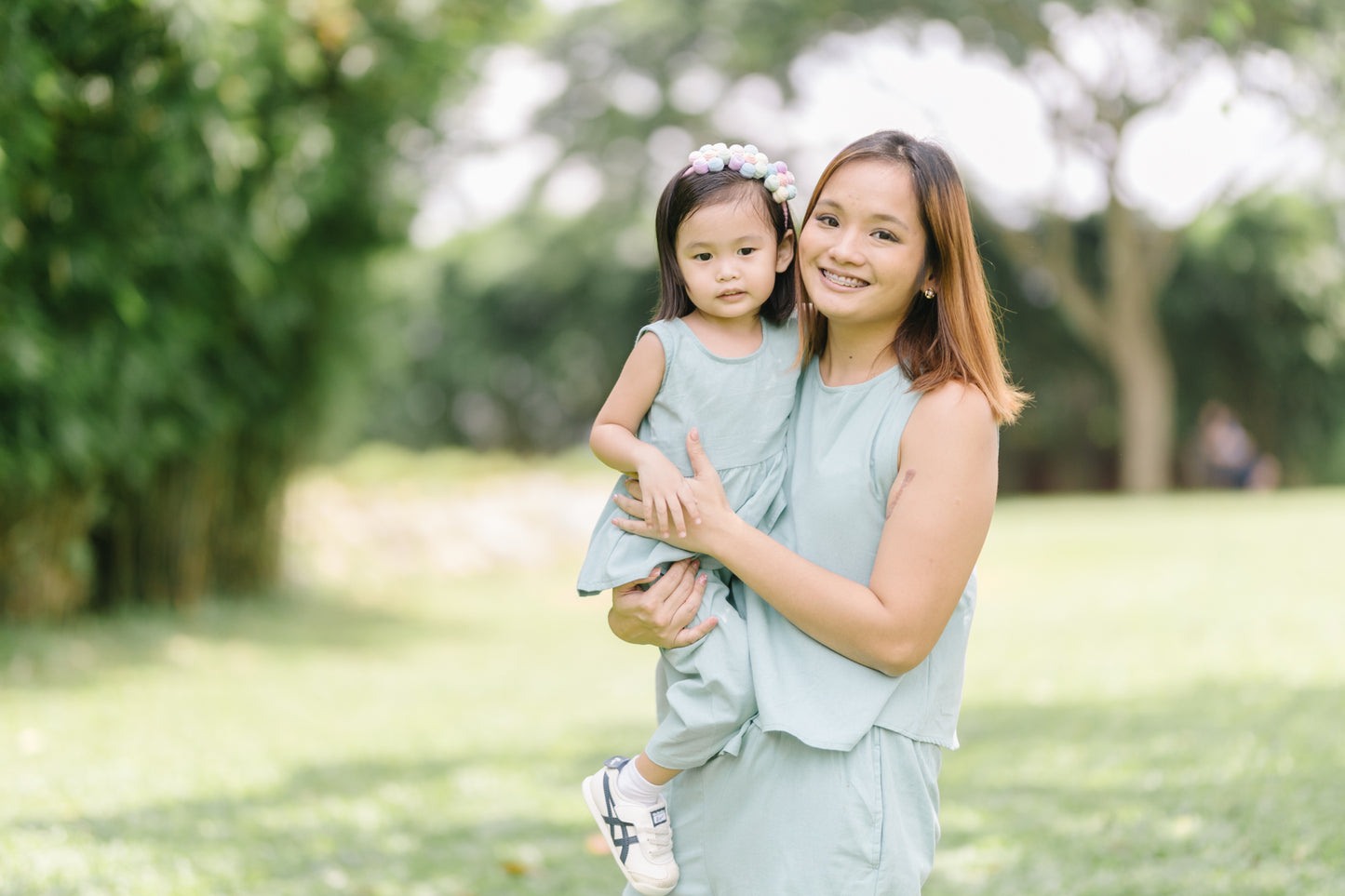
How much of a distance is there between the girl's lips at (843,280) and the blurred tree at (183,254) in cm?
506

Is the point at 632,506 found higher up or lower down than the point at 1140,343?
higher up

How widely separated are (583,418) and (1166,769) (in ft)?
90.7

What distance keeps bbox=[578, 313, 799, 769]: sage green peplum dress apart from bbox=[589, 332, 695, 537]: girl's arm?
0.02 metres

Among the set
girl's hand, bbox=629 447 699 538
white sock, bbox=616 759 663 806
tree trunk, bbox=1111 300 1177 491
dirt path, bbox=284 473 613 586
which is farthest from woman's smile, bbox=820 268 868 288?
tree trunk, bbox=1111 300 1177 491

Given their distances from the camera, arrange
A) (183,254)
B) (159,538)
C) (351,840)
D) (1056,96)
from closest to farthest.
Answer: (351,840) → (183,254) → (159,538) → (1056,96)

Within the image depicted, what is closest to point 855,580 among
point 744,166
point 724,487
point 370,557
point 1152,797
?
point 724,487

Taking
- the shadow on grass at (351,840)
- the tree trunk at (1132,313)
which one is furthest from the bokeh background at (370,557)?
the tree trunk at (1132,313)

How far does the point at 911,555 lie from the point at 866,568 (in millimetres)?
124

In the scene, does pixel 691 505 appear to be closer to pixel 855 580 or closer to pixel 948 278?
pixel 855 580

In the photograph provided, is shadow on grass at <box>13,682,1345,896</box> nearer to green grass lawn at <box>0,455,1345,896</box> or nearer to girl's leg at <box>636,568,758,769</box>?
green grass lawn at <box>0,455,1345,896</box>

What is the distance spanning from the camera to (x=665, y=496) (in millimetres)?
1757

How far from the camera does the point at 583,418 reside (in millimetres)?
31797

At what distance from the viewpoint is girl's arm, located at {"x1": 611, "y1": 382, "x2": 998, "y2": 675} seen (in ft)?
5.45

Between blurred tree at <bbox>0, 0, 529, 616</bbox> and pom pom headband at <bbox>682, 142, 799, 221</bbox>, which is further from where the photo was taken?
blurred tree at <bbox>0, 0, 529, 616</bbox>
